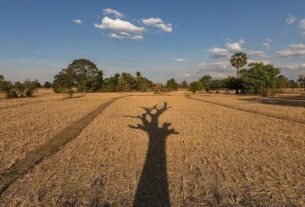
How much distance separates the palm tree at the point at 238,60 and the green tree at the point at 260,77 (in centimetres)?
1240

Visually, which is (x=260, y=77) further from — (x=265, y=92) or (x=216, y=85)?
(x=216, y=85)

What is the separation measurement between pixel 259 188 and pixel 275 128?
436 inches

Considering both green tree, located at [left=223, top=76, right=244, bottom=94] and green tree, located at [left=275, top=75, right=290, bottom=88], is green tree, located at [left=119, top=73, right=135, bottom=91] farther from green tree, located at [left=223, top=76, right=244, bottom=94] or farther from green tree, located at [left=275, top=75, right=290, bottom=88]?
green tree, located at [left=275, top=75, right=290, bottom=88]

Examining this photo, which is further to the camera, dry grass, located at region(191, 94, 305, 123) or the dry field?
dry grass, located at region(191, 94, 305, 123)

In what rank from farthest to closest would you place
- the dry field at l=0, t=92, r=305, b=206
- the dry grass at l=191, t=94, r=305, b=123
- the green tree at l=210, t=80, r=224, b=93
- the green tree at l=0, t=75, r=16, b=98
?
the green tree at l=210, t=80, r=224, b=93 → the green tree at l=0, t=75, r=16, b=98 → the dry grass at l=191, t=94, r=305, b=123 → the dry field at l=0, t=92, r=305, b=206

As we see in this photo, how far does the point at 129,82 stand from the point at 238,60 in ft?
133

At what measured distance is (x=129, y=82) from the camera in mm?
115562

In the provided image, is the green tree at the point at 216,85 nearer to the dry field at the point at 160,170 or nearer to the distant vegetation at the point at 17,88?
the distant vegetation at the point at 17,88

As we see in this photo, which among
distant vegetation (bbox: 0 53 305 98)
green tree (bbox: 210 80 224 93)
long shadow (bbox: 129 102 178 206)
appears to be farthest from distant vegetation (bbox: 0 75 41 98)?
green tree (bbox: 210 80 224 93)

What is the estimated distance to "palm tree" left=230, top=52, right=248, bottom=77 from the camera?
91125 mm

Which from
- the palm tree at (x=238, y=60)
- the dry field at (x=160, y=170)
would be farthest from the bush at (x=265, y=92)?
the dry field at (x=160, y=170)

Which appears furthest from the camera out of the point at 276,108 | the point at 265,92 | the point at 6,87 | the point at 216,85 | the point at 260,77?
the point at 216,85

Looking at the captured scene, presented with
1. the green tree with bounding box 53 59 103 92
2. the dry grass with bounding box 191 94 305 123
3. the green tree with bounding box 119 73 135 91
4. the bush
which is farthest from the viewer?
the green tree with bounding box 119 73 135 91

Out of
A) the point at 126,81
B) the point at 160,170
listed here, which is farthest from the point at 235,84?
the point at 160,170
